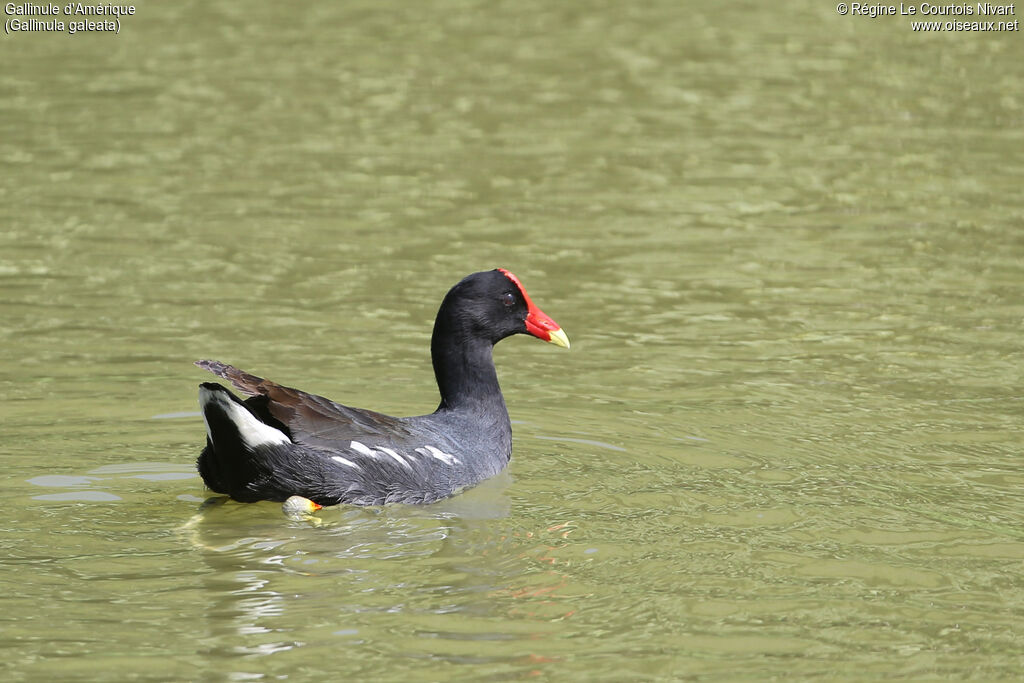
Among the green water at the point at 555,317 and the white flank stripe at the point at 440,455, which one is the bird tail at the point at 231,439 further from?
the white flank stripe at the point at 440,455

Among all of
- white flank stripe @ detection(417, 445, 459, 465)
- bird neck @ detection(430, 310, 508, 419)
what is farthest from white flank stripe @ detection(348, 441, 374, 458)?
bird neck @ detection(430, 310, 508, 419)

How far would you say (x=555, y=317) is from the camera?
1103 cm

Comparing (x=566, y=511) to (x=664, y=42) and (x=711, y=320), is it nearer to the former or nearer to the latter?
(x=711, y=320)

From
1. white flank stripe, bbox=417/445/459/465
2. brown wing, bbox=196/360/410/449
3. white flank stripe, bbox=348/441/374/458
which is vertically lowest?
white flank stripe, bbox=417/445/459/465

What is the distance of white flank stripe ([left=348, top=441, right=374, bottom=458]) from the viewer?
760 cm

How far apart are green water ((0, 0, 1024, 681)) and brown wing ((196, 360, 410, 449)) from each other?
41cm

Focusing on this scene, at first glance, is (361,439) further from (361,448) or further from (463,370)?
(463,370)

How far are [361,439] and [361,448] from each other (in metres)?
0.05

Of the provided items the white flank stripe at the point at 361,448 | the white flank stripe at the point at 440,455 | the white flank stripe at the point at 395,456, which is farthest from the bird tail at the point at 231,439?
the white flank stripe at the point at 440,455

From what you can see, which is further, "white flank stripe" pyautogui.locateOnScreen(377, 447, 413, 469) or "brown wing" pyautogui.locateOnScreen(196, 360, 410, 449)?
"white flank stripe" pyautogui.locateOnScreen(377, 447, 413, 469)

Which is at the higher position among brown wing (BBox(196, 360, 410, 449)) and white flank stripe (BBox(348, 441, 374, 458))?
brown wing (BBox(196, 360, 410, 449))

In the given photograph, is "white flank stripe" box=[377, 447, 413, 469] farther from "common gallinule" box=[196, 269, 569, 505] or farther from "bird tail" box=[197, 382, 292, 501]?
"bird tail" box=[197, 382, 292, 501]

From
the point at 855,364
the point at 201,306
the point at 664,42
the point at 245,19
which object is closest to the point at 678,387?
the point at 855,364

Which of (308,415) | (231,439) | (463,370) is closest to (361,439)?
(308,415)
